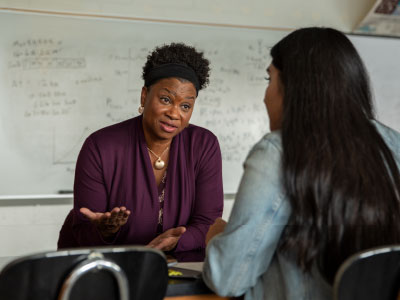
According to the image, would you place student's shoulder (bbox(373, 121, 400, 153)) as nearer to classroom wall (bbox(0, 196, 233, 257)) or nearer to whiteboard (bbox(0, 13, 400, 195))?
whiteboard (bbox(0, 13, 400, 195))

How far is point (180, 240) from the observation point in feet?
5.75

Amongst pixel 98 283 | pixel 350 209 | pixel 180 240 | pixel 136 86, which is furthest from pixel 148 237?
pixel 136 86

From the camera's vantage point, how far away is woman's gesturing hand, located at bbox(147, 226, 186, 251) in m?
1.71

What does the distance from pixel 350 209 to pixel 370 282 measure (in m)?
0.17

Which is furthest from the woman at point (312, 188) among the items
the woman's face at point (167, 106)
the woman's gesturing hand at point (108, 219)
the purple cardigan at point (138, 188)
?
the woman's face at point (167, 106)

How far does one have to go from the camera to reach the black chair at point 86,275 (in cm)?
100

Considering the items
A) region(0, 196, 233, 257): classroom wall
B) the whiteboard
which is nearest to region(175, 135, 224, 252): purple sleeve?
the whiteboard

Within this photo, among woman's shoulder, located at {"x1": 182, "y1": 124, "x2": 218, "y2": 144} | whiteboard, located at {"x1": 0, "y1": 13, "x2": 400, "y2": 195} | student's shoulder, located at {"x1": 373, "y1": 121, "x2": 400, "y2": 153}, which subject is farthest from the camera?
whiteboard, located at {"x1": 0, "y1": 13, "x2": 400, "y2": 195}

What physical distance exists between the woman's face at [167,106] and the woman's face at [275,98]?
2.14 ft

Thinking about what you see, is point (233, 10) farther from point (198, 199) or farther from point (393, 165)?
point (393, 165)

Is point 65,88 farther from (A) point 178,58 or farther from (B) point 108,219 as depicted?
(B) point 108,219

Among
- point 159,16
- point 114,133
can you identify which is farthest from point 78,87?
point 114,133

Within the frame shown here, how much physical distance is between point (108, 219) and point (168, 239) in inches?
9.5

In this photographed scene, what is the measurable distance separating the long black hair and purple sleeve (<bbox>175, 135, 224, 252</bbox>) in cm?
76
